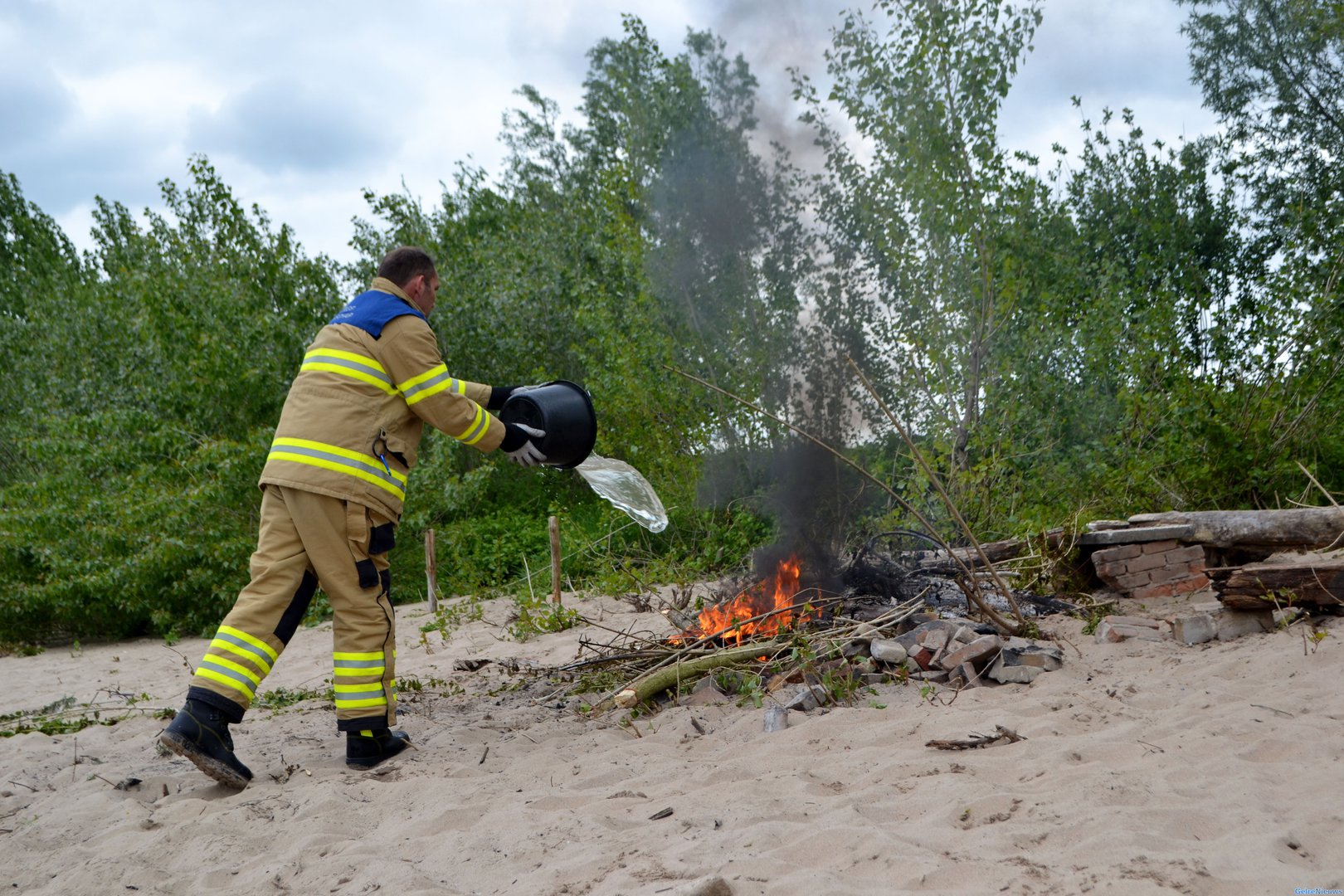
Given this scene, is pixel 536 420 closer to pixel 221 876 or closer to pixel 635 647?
pixel 635 647

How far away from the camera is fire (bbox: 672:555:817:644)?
5.11 m

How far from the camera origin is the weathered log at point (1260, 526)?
571cm

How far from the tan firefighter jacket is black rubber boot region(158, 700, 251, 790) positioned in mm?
918

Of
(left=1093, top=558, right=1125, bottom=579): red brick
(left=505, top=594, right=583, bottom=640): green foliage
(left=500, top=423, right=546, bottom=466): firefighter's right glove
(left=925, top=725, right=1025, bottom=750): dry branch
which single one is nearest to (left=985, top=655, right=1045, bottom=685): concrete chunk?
(left=925, top=725, right=1025, bottom=750): dry branch

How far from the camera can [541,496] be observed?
13867mm

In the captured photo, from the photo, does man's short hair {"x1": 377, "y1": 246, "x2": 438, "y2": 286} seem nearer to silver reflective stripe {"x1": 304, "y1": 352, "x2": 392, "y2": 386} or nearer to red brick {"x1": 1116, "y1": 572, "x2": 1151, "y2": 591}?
silver reflective stripe {"x1": 304, "y1": 352, "x2": 392, "y2": 386}

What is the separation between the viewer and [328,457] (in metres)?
3.87

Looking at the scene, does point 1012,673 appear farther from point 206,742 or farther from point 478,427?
point 206,742

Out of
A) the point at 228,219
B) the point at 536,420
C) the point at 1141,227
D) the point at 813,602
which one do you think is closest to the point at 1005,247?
the point at 813,602

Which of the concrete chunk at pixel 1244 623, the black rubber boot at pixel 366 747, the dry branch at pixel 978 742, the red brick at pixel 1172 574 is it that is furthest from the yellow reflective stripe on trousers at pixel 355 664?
the red brick at pixel 1172 574

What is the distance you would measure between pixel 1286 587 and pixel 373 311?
433cm

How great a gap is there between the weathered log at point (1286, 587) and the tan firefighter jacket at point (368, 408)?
355cm

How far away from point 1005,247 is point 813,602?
599 cm

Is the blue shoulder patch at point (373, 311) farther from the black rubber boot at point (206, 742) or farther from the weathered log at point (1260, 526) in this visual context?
the weathered log at point (1260, 526)
